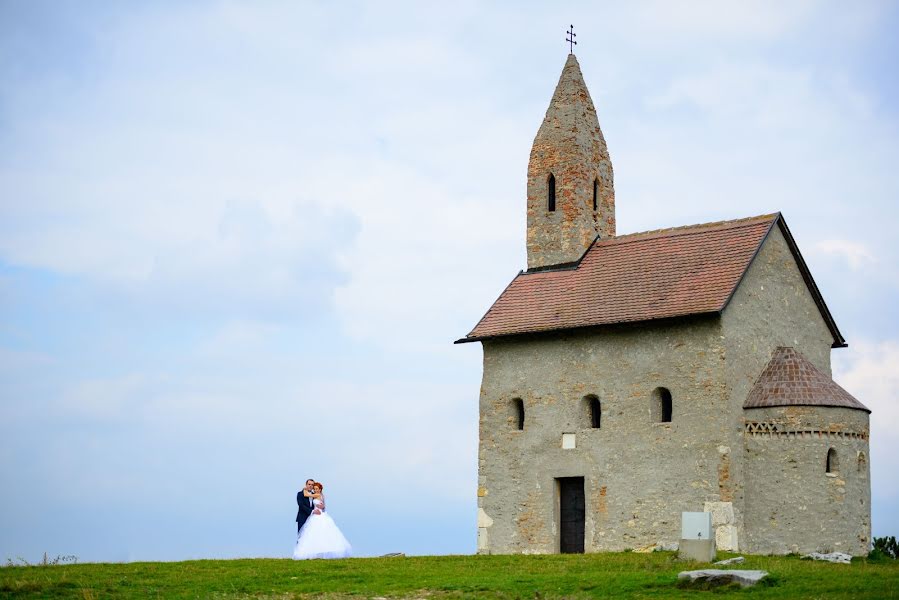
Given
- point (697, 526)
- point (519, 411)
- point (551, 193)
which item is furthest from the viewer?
point (551, 193)

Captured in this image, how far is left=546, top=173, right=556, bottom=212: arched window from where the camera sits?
135 ft

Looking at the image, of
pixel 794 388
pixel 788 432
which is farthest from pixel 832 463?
pixel 794 388

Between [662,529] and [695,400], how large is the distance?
12.2 ft

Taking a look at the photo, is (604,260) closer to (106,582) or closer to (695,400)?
(695,400)

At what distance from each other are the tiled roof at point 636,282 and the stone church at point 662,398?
7cm

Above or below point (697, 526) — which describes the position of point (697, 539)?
below

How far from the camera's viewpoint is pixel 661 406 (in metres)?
35.2

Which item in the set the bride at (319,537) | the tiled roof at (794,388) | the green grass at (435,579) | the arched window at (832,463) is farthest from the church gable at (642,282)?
the bride at (319,537)

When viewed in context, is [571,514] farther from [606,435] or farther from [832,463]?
[832,463]

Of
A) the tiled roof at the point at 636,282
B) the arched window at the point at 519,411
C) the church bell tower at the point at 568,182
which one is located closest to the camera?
the tiled roof at the point at 636,282

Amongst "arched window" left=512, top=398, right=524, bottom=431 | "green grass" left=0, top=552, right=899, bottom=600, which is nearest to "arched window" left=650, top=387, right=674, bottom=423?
"arched window" left=512, top=398, right=524, bottom=431

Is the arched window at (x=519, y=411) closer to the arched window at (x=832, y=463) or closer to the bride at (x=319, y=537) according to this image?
the bride at (x=319, y=537)

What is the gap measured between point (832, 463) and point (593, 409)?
699 centimetres

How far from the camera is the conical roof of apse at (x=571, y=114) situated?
41.4m
